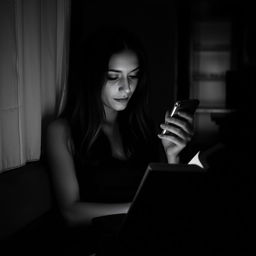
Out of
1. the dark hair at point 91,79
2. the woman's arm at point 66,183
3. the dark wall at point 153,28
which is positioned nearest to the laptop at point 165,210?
the woman's arm at point 66,183

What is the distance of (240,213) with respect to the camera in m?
0.62

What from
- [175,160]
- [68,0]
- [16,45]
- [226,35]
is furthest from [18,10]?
[226,35]

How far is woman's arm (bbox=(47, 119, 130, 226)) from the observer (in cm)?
129

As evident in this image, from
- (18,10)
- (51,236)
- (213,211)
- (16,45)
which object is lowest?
(51,236)

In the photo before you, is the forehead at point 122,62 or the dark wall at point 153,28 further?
the dark wall at point 153,28

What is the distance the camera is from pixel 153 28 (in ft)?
10.9

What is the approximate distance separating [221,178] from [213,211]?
5 cm

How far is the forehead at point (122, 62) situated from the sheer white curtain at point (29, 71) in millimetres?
237

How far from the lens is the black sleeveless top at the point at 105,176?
4.85 ft

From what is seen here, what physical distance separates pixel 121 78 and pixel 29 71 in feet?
1.05

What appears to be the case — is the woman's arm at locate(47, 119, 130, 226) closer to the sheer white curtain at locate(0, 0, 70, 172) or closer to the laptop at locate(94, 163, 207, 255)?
the sheer white curtain at locate(0, 0, 70, 172)

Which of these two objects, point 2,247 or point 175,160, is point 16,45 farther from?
point 175,160

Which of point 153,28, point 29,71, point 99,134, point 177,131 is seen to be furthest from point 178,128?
point 153,28

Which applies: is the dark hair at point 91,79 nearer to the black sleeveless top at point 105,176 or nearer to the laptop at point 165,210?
the black sleeveless top at point 105,176
